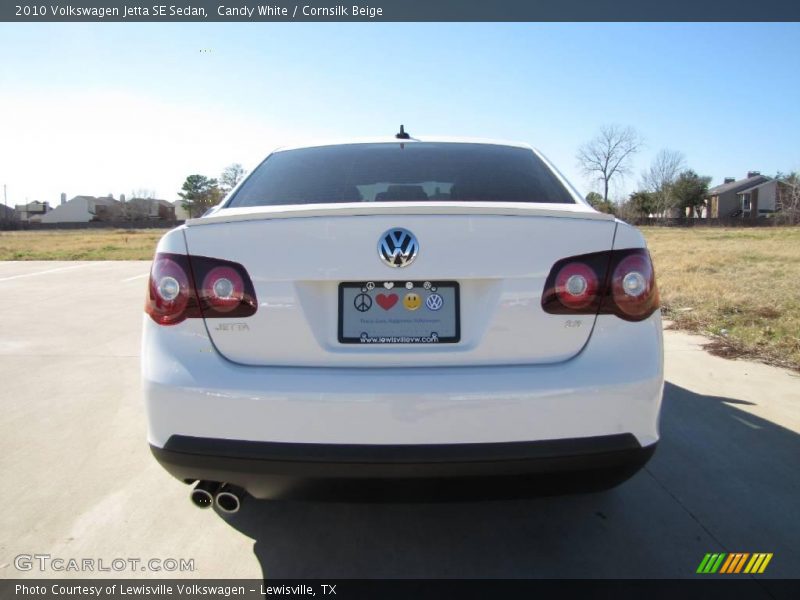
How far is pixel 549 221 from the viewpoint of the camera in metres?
1.84

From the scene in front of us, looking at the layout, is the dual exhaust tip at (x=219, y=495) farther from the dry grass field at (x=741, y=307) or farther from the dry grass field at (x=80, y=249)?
the dry grass field at (x=80, y=249)

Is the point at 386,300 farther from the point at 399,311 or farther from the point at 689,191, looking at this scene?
the point at 689,191

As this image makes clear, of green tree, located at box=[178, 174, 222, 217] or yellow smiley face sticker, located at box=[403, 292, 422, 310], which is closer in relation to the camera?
yellow smiley face sticker, located at box=[403, 292, 422, 310]

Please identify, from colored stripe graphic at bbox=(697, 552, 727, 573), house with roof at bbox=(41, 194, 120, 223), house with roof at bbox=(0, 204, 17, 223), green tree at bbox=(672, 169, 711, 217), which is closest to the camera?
colored stripe graphic at bbox=(697, 552, 727, 573)

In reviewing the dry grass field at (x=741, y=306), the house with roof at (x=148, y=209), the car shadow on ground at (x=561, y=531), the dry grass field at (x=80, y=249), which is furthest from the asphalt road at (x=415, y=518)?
the house with roof at (x=148, y=209)

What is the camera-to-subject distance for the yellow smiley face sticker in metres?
1.79

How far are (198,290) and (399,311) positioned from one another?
2.19 feet

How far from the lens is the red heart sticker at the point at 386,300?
1.79 m

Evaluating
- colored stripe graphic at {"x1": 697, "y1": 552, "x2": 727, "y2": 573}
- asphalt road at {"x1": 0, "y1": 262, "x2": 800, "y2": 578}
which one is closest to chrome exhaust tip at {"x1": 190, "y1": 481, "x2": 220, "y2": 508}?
asphalt road at {"x1": 0, "y1": 262, "x2": 800, "y2": 578}

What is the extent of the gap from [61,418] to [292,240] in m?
2.76

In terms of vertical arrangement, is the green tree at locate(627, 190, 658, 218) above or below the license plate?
above

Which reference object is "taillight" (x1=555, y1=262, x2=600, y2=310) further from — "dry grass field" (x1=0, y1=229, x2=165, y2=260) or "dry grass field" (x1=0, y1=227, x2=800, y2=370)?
"dry grass field" (x1=0, y1=229, x2=165, y2=260)

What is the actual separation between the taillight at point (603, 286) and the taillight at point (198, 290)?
979 mm

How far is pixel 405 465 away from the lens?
1.71 meters
